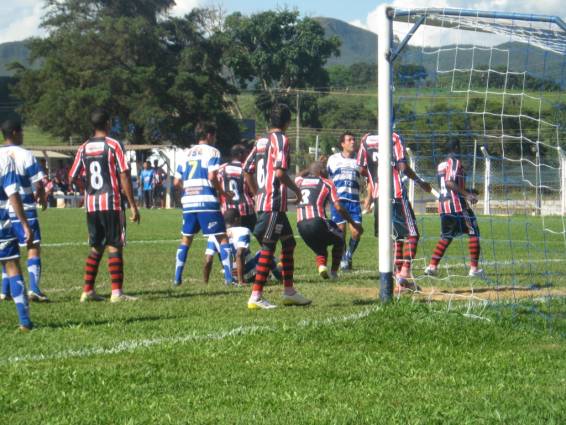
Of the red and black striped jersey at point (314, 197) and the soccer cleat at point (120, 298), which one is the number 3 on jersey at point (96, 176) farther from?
the red and black striped jersey at point (314, 197)

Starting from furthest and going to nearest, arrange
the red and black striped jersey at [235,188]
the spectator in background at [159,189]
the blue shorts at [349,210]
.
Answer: the spectator in background at [159,189], the blue shorts at [349,210], the red and black striped jersey at [235,188]

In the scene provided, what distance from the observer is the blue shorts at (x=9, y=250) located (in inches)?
328

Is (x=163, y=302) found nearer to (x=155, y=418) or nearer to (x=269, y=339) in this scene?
(x=269, y=339)

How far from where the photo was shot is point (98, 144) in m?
10.4

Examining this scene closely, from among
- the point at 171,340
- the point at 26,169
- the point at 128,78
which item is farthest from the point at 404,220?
the point at 128,78

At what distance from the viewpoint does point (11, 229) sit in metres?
8.42

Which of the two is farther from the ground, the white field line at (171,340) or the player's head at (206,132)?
the player's head at (206,132)

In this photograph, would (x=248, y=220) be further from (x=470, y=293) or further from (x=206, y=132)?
(x=470, y=293)

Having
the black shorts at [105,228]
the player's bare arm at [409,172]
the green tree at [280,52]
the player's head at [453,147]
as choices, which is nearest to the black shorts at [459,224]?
the player's bare arm at [409,172]

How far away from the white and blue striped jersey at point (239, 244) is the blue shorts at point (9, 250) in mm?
4196

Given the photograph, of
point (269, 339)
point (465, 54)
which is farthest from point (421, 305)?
point (465, 54)

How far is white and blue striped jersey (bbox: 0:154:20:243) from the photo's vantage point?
8.31 metres

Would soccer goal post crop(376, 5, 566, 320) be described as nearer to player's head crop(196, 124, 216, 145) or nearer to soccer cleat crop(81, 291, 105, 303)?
player's head crop(196, 124, 216, 145)

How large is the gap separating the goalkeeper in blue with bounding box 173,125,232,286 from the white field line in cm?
353
